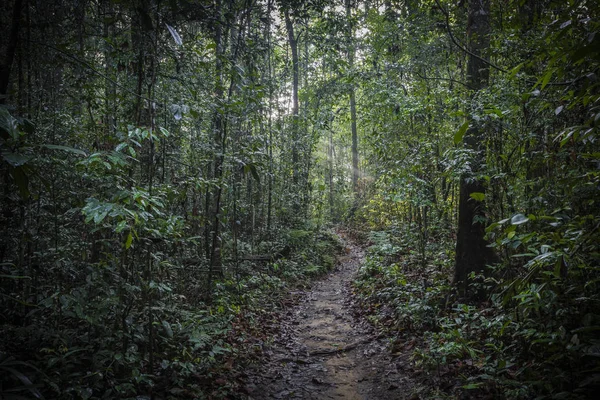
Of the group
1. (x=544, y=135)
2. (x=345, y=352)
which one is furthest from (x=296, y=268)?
(x=544, y=135)

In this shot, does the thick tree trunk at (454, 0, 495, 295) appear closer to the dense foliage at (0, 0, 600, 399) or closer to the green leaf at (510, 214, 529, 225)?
the dense foliage at (0, 0, 600, 399)

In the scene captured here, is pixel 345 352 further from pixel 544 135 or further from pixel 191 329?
pixel 544 135

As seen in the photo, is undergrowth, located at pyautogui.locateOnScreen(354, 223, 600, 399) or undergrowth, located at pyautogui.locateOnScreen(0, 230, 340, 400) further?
undergrowth, located at pyautogui.locateOnScreen(0, 230, 340, 400)

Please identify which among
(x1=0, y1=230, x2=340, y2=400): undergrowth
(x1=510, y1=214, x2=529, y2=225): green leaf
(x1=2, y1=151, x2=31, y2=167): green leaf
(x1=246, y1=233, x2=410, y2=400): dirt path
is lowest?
(x1=246, y1=233, x2=410, y2=400): dirt path

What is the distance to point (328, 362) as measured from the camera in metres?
5.40

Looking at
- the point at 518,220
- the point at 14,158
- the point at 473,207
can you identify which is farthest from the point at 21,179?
the point at 473,207

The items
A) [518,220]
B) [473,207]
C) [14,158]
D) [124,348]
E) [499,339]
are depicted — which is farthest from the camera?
[473,207]

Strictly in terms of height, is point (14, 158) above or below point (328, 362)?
above

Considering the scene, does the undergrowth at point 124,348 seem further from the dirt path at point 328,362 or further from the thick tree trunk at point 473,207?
the thick tree trunk at point 473,207

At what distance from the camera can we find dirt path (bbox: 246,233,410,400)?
4496 millimetres

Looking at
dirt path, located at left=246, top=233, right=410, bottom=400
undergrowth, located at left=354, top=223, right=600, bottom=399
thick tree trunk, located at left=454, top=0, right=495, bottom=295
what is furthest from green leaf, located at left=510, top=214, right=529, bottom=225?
thick tree trunk, located at left=454, top=0, right=495, bottom=295

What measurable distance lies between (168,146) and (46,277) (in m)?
3.15

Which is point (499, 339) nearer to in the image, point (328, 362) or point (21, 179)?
point (328, 362)

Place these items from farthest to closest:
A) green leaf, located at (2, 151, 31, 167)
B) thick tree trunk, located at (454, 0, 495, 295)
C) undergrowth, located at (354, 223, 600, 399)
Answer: thick tree trunk, located at (454, 0, 495, 295) < undergrowth, located at (354, 223, 600, 399) < green leaf, located at (2, 151, 31, 167)
